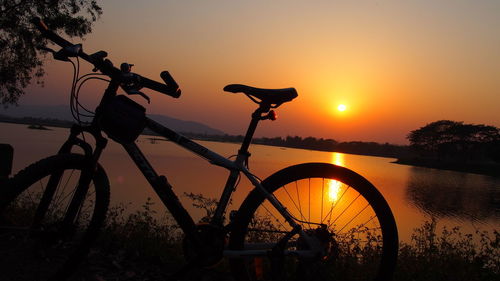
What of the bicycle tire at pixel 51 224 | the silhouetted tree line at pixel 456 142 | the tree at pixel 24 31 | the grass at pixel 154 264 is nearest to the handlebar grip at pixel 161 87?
the bicycle tire at pixel 51 224

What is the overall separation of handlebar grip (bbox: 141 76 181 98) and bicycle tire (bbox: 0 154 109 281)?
0.73 m

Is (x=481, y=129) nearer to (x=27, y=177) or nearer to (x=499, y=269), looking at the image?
(x=499, y=269)

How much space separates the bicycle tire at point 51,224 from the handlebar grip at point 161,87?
2.40 ft

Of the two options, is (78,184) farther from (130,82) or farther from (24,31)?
(24,31)

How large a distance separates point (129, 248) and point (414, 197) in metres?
31.0

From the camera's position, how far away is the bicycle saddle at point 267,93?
2.68 metres

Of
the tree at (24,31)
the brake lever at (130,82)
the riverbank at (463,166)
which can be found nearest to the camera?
the brake lever at (130,82)

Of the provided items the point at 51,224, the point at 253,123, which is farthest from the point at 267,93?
the point at 51,224

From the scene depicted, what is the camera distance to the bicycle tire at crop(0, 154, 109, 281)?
7.82 ft

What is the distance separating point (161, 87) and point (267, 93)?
806 millimetres

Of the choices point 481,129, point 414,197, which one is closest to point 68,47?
point 414,197

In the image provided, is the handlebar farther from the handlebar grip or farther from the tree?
the tree

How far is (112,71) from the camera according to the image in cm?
255

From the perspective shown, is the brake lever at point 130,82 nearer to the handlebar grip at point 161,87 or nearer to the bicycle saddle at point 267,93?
the handlebar grip at point 161,87
